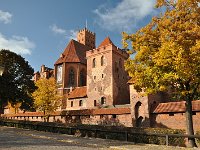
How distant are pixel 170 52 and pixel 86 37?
81393mm

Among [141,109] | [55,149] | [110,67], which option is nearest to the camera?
[55,149]

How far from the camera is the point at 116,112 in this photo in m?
36.5

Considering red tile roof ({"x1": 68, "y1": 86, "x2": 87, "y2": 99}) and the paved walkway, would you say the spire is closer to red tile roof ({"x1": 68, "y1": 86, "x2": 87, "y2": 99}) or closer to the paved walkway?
red tile roof ({"x1": 68, "y1": 86, "x2": 87, "y2": 99})

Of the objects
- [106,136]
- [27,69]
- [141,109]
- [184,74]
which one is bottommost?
[106,136]

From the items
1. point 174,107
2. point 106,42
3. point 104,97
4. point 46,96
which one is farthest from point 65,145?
point 106,42

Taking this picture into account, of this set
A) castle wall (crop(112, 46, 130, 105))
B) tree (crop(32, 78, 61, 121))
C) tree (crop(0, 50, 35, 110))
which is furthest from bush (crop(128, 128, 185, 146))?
castle wall (crop(112, 46, 130, 105))

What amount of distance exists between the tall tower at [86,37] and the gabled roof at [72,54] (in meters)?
27.3

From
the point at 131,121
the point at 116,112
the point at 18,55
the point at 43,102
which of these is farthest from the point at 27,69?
the point at 131,121

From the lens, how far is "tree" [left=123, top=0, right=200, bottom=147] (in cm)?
1562

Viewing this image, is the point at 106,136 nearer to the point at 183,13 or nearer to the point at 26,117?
A: the point at 183,13

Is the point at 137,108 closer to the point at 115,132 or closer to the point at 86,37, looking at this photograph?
the point at 115,132

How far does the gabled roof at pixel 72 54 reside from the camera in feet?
204

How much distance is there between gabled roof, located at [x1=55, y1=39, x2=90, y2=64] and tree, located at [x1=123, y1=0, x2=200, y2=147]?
4423 centimetres

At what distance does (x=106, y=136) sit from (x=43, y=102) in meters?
20.6
